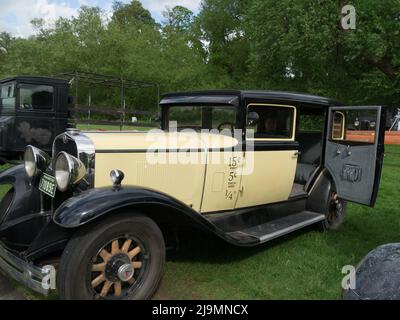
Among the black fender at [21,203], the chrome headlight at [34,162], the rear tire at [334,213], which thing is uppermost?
the chrome headlight at [34,162]

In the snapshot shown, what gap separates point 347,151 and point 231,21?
33.1m

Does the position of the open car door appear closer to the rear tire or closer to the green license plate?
the rear tire

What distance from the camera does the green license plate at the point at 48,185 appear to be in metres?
3.48

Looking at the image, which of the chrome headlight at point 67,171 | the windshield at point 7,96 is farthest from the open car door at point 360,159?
the windshield at point 7,96

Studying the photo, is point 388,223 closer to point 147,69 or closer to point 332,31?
point 332,31

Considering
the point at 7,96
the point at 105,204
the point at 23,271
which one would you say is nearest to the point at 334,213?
the point at 105,204

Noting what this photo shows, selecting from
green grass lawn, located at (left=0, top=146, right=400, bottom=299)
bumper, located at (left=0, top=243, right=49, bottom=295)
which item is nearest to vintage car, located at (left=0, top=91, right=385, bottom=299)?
bumper, located at (left=0, top=243, right=49, bottom=295)

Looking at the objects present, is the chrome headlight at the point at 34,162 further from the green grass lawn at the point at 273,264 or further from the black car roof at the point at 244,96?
the black car roof at the point at 244,96

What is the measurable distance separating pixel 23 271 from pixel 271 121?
2.97 metres

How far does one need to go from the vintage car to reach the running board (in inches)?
0.7

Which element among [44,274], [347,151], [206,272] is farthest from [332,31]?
[44,274]

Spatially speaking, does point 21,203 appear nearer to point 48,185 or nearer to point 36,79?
Answer: point 48,185

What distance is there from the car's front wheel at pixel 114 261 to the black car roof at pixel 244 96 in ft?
6.03

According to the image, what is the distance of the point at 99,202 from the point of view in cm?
298
